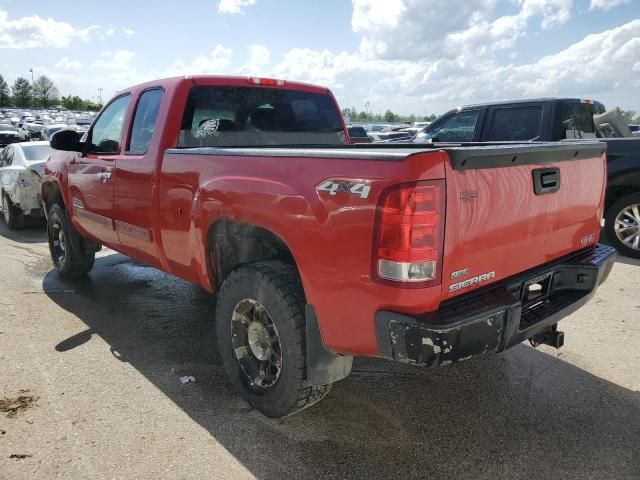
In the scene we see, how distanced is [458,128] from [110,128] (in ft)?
16.8

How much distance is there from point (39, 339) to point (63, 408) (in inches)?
50.2

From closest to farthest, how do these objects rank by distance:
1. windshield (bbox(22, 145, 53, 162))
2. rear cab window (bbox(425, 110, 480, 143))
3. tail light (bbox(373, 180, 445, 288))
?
tail light (bbox(373, 180, 445, 288))
rear cab window (bbox(425, 110, 480, 143))
windshield (bbox(22, 145, 53, 162))

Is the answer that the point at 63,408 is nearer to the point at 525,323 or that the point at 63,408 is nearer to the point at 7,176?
the point at 525,323

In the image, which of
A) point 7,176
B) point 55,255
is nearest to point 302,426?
point 55,255

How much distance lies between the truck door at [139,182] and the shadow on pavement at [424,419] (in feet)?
2.64

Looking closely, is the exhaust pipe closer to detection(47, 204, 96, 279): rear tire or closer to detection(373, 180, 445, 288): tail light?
detection(373, 180, 445, 288): tail light

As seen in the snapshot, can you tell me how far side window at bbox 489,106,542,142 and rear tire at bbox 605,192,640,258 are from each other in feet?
4.43

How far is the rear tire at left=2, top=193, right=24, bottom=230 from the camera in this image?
877 cm

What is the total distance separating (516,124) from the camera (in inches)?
278

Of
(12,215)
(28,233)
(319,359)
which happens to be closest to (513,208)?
(319,359)

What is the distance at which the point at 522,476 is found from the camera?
2459 mm

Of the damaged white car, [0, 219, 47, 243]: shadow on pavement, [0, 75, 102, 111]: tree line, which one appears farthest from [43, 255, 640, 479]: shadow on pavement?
[0, 75, 102, 111]: tree line

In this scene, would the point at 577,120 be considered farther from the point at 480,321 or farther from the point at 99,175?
the point at 99,175

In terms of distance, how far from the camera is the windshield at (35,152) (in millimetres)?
9031
